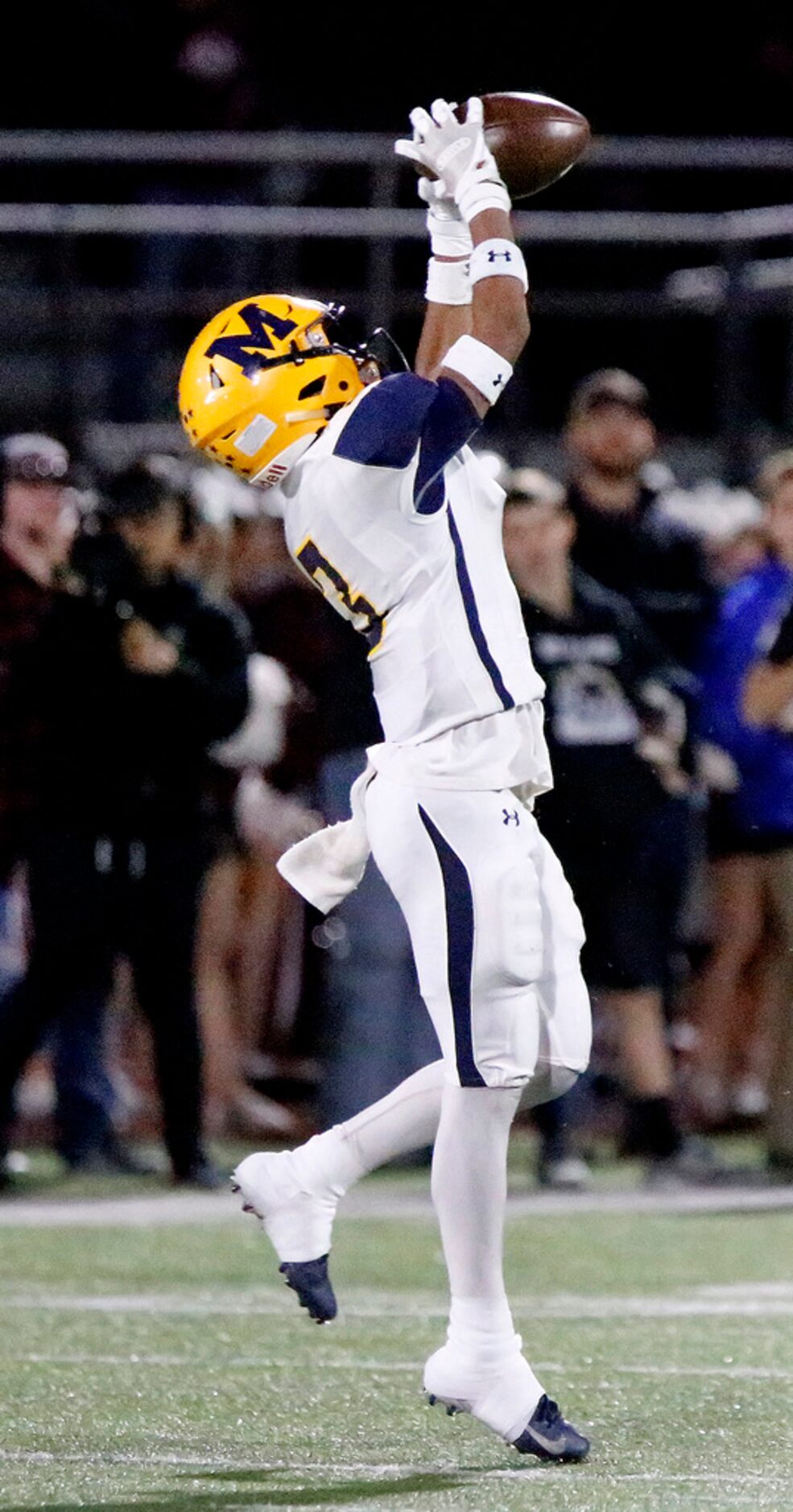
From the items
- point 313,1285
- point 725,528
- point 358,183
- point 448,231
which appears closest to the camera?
point 313,1285

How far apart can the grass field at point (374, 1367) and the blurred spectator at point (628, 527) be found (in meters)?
2.14

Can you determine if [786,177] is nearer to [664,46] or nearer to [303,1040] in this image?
[664,46]

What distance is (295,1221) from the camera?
4.27m

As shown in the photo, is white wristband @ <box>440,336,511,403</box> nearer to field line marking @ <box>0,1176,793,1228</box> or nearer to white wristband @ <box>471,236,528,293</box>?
white wristband @ <box>471,236,528,293</box>

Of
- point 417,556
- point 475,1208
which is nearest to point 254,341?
point 417,556

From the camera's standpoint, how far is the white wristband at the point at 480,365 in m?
4.07

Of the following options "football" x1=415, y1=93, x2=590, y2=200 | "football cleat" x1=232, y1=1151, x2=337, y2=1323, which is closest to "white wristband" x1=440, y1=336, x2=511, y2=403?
"football" x1=415, y1=93, x2=590, y2=200

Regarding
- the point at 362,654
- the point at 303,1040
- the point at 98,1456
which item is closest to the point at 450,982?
the point at 98,1456

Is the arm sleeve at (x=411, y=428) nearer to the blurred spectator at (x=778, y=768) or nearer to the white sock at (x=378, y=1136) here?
the white sock at (x=378, y=1136)

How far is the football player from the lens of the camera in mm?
4016

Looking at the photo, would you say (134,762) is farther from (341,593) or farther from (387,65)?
(387,65)

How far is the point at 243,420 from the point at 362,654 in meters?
3.43

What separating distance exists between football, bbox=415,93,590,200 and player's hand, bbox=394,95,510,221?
21cm

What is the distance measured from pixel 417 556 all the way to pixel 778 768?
13.4 feet
